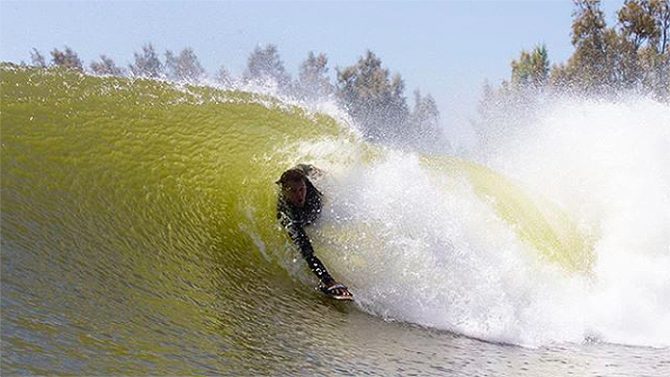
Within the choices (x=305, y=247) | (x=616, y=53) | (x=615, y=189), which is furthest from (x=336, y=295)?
(x=616, y=53)

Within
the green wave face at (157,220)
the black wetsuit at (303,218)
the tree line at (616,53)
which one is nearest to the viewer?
the green wave face at (157,220)

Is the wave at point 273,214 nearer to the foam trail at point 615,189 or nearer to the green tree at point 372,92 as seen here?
the foam trail at point 615,189

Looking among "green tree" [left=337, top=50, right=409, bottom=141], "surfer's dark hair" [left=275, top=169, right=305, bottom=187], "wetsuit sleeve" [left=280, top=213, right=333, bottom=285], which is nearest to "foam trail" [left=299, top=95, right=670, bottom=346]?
"wetsuit sleeve" [left=280, top=213, right=333, bottom=285]

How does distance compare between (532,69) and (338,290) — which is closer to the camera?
(338,290)

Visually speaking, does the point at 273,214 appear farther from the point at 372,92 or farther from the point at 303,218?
the point at 372,92

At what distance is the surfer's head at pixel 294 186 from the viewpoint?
17.9 ft

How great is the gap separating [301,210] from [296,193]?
174 mm

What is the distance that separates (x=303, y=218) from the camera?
565cm

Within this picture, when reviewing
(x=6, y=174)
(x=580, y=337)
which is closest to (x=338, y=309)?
(x=580, y=337)

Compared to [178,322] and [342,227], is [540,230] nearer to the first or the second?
[342,227]

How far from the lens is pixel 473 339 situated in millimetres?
5039

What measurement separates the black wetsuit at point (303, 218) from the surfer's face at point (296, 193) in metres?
0.05

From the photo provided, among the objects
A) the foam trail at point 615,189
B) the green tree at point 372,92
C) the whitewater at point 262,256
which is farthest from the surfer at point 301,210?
the green tree at point 372,92

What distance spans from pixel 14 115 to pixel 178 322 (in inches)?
102
